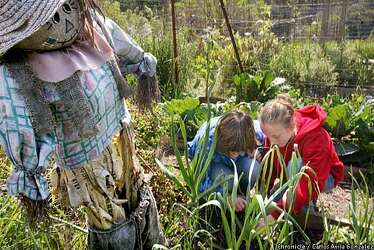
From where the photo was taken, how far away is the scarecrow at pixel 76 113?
1.22m

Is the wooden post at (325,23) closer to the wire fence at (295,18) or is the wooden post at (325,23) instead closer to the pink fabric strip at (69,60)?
the wire fence at (295,18)

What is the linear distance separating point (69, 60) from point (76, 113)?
0.56 feet

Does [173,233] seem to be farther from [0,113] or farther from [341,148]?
[341,148]

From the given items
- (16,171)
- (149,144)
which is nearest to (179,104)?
(149,144)

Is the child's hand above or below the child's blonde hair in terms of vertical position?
below

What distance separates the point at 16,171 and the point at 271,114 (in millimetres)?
1192

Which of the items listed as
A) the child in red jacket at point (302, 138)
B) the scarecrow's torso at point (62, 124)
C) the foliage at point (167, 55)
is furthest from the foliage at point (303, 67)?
the scarecrow's torso at point (62, 124)

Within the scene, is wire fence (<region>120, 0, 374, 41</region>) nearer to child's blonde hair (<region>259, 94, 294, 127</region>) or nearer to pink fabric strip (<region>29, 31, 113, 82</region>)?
child's blonde hair (<region>259, 94, 294, 127</region>)

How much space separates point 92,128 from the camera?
4.56ft

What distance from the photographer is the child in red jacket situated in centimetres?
197

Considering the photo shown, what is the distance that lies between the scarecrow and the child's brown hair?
420 millimetres

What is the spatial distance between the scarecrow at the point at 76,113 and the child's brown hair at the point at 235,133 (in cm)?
42

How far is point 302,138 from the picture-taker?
83.9 inches

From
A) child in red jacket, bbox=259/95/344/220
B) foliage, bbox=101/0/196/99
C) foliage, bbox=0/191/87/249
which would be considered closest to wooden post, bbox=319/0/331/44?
foliage, bbox=101/0/196/99
